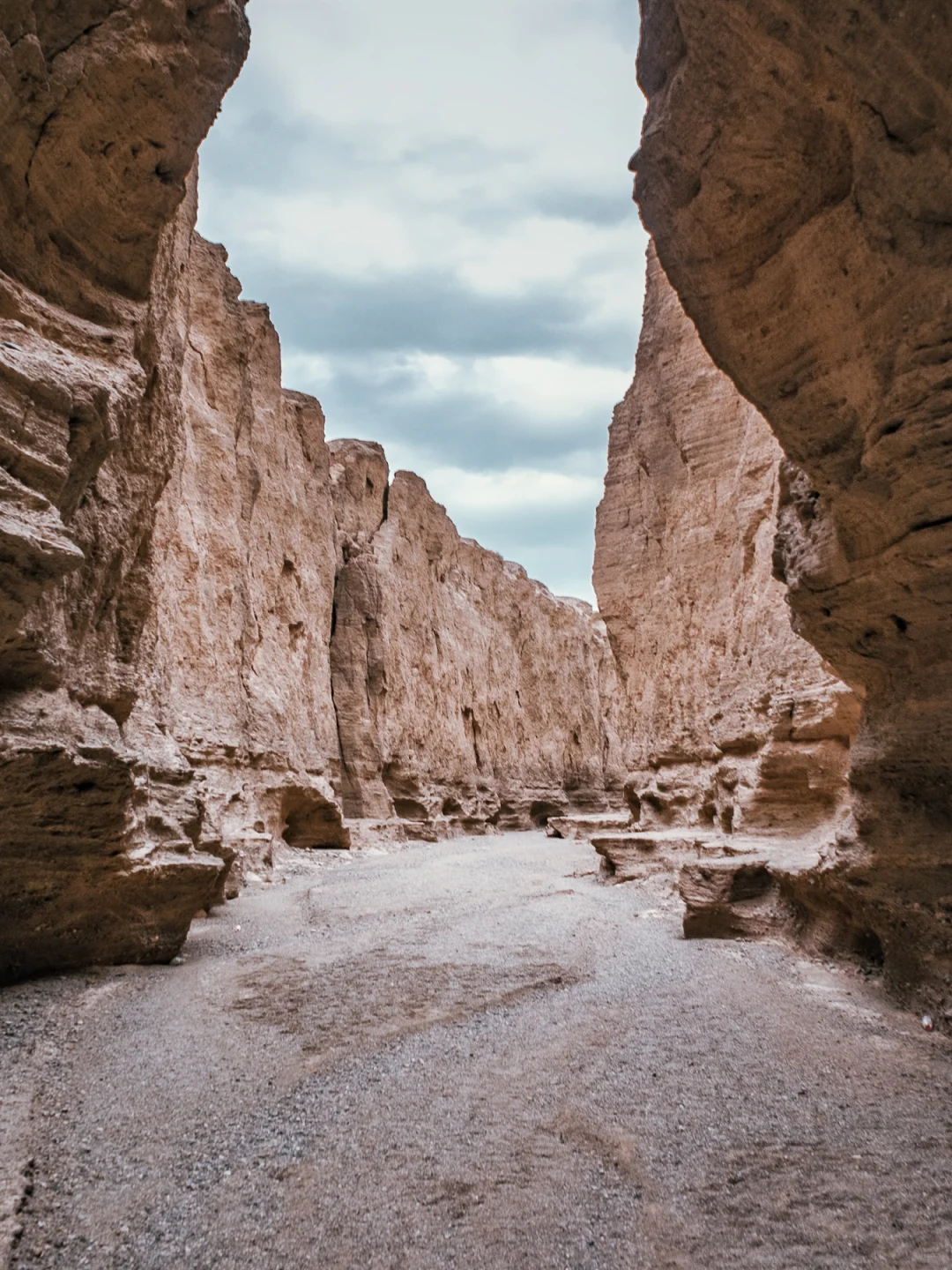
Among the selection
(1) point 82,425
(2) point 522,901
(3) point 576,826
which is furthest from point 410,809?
(1) point 82,425

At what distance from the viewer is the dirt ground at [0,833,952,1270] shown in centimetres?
212

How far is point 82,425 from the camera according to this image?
3.88 metres

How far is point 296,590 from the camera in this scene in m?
16.4

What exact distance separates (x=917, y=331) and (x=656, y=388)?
11689mm

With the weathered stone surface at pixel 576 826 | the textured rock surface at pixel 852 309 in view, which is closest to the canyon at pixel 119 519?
the textured rock surface at pixel 852 309

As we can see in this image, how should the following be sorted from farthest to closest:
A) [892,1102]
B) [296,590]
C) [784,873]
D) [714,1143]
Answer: [296,590], [784,873], [892,1102], [714,1143]

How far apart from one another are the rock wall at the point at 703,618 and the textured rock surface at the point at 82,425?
6.43 metres

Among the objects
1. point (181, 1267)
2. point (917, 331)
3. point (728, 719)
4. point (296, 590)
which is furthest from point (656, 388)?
point (181, 1267)

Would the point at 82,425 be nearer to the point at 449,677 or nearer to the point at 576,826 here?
the point at 576,826

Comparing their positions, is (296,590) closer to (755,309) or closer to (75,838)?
(75,838)

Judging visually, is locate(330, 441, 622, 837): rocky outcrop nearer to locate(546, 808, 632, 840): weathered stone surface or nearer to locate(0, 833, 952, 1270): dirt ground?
locate(546, 808, 632, 840): weathered stone surface

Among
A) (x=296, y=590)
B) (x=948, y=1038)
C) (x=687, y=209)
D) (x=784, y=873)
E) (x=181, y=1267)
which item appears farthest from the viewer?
(x=296, y=590)

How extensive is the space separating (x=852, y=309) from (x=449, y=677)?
21.7 m

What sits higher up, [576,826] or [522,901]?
[522,901]
